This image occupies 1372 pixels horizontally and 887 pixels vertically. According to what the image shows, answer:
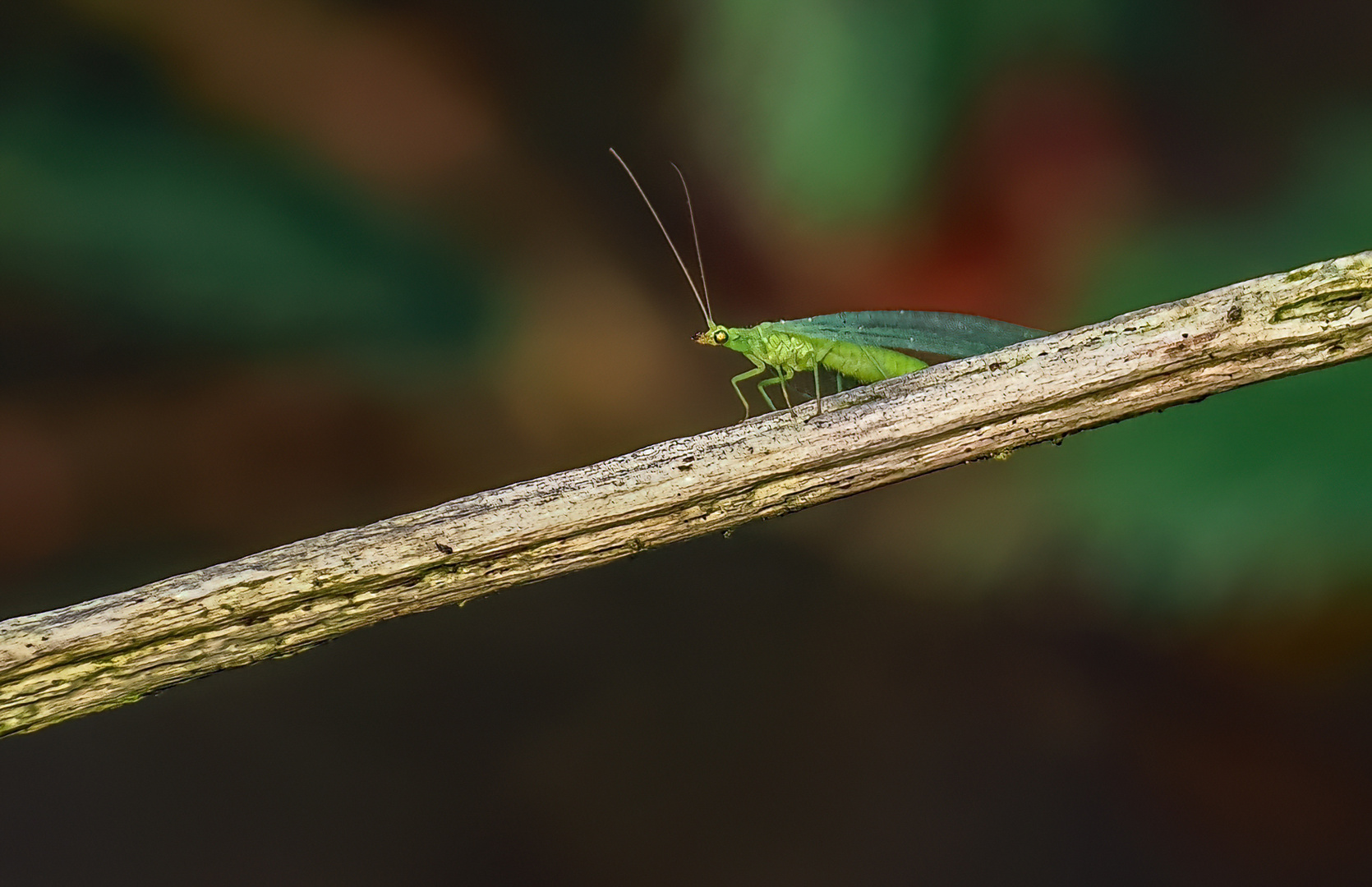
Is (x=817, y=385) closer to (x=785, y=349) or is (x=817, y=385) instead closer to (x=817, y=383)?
(x=817, y=383)

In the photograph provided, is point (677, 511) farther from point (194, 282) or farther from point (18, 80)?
point (18, 80)

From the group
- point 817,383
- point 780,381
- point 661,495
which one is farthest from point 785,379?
point 661,495

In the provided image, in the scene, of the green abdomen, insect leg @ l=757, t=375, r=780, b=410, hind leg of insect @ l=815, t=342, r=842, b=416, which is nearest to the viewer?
hind leg of insect @ l=815, t=342, r=842, b=416

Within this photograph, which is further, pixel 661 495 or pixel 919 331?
pixel 919 331

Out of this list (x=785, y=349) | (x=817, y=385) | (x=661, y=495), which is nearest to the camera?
(x=661, y=495)

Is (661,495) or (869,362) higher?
(869,362)

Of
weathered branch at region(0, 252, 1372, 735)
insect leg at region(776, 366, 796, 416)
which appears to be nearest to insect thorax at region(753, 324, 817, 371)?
insect leg at region(776, 366, 796, 416)

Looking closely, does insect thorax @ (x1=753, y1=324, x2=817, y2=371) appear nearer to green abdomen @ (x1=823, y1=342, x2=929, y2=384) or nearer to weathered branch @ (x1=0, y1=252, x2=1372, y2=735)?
green abdomen @ (x1=823, y1=342, x2=929, y2=384)
